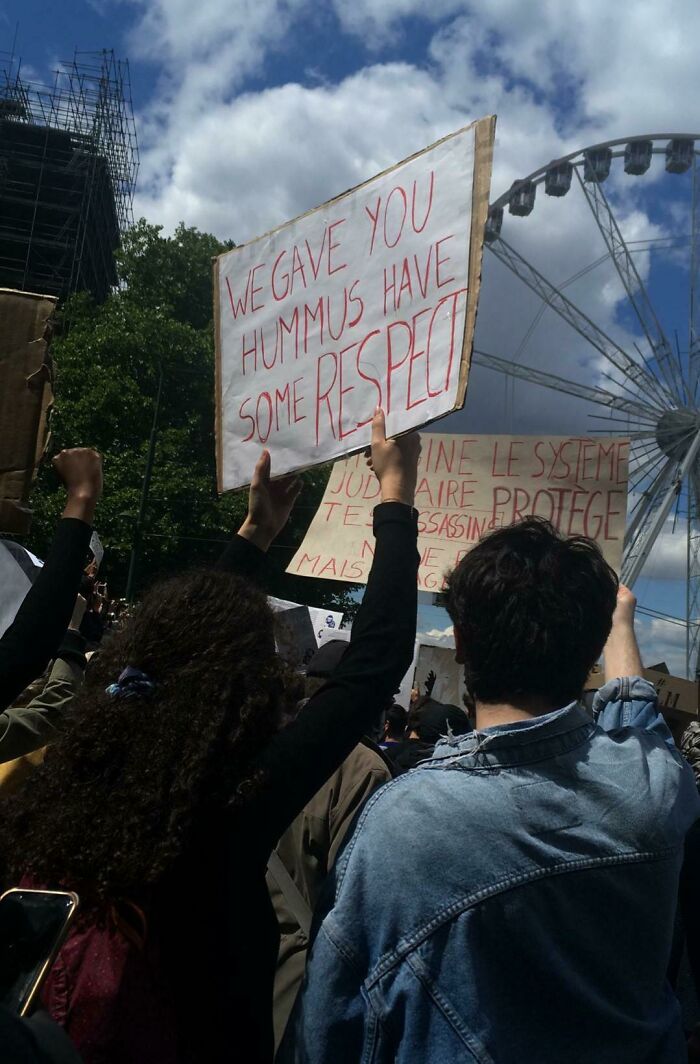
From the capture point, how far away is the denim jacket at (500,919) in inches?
44.4

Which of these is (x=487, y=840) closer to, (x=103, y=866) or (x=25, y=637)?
(x=103, y=866)

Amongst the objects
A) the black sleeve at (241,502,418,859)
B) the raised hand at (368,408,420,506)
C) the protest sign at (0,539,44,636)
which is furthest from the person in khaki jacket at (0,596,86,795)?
the raised hand at (368,408,420,506)

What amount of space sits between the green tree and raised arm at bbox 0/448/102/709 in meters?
15.3

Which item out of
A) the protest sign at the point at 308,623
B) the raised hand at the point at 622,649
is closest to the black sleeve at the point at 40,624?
the raised hand at the point at 622,649

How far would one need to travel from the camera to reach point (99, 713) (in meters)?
1.17

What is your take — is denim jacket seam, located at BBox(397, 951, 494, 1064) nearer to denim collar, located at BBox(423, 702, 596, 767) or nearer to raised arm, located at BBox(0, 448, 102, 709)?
denim collar, located at BBox(423, 702, 596, 767)

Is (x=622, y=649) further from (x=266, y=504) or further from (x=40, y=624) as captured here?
(x=40, y=624)

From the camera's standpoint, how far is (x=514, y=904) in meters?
1.13

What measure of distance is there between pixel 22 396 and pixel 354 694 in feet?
4.05

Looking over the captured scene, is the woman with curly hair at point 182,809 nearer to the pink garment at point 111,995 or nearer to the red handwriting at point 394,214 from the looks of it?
the pink garment at point 111,995

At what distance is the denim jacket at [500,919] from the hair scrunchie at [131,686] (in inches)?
13.3

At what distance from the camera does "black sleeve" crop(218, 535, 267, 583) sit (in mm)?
1783

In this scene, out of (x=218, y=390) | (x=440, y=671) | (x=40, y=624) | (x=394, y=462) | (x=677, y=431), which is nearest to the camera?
(x=40, y=624)

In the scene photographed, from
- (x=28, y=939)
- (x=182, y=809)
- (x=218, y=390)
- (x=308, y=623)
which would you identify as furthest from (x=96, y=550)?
(x=308, y=623)
